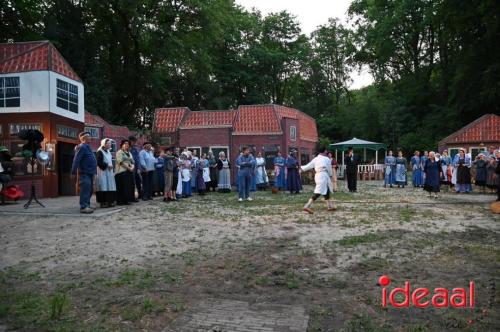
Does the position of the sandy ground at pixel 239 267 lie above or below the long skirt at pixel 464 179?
below

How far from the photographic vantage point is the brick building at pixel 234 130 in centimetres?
3067

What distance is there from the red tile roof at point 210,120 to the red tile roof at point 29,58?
13655 mm

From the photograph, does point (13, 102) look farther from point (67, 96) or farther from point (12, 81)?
point (67, 96)

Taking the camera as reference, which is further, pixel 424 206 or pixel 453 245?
pixel 424 206

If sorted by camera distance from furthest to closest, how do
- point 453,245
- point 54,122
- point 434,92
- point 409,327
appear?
point 434,92
point 54,122
point 453,245
point 409,327

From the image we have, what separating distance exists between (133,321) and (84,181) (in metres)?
7.80

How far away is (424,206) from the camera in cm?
1259

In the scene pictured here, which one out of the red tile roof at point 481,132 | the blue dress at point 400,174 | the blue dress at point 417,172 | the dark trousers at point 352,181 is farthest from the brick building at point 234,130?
the red tile roof at point 481,132

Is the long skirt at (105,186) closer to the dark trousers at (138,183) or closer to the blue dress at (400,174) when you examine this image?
the dark trousers at (138,183)

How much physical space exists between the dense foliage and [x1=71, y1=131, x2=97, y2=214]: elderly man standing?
75.0ft

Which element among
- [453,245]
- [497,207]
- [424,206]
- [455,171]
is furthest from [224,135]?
[453,245]

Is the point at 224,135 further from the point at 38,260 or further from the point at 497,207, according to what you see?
the point at 38,260

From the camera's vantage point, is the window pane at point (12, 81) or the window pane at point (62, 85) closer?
the window pane at point (12, 81)

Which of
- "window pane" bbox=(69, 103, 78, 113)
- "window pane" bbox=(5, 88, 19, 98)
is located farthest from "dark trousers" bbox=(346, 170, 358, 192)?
"window pane" bbox=(5, 88, 19, 98)
